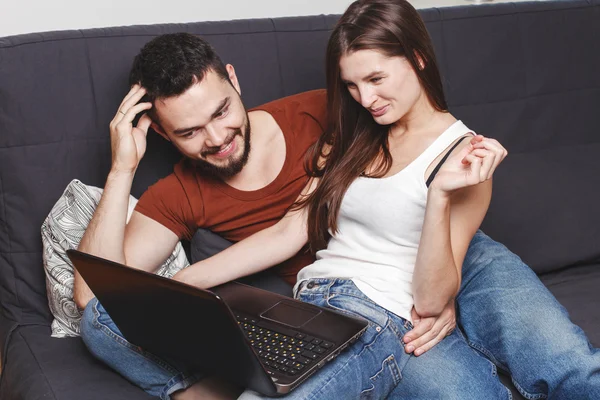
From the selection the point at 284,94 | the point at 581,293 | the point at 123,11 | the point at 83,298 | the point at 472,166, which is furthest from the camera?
the point at 123,11

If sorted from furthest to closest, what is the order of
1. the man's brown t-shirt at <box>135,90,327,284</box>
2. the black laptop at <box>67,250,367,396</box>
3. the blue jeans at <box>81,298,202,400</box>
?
1. the man's brown t-shirt at <box>135,90,327,284</box>
2. the blue jeans at <box>81,298,202,400</box>
3. the black laptop at <box>67,250,367,396</box>

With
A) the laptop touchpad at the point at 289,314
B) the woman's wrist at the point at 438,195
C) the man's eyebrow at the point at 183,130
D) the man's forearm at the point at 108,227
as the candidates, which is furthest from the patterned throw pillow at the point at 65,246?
the woman's wrist at the point at 438,195

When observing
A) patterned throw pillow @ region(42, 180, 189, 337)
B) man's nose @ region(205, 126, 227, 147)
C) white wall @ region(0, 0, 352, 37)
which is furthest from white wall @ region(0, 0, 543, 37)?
man's nose @ region(205, 126, 227, 147)

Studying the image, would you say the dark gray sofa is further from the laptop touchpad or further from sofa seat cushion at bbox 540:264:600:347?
the laptop touchpad

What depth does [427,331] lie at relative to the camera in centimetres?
152

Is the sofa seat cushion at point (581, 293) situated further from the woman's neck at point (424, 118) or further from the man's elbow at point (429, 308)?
the woman's neck at point (424, 118)

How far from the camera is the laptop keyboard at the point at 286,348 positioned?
4.33ft

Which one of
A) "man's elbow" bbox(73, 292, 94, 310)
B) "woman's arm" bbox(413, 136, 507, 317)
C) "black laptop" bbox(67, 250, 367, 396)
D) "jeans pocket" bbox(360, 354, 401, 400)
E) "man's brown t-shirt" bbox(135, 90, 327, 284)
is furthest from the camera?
"man's brown t-shirt" bbox(135, 90, 327, 284)

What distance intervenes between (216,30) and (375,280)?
0.82 meters

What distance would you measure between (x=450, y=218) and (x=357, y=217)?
21 centimetres

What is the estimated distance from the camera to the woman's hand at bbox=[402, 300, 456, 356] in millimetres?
1500

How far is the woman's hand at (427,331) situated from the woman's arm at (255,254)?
342 millimetres

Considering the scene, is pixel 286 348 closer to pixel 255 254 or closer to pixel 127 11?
pixel 255 254

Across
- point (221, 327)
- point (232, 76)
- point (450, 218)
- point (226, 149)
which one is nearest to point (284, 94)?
point (232, 76)
